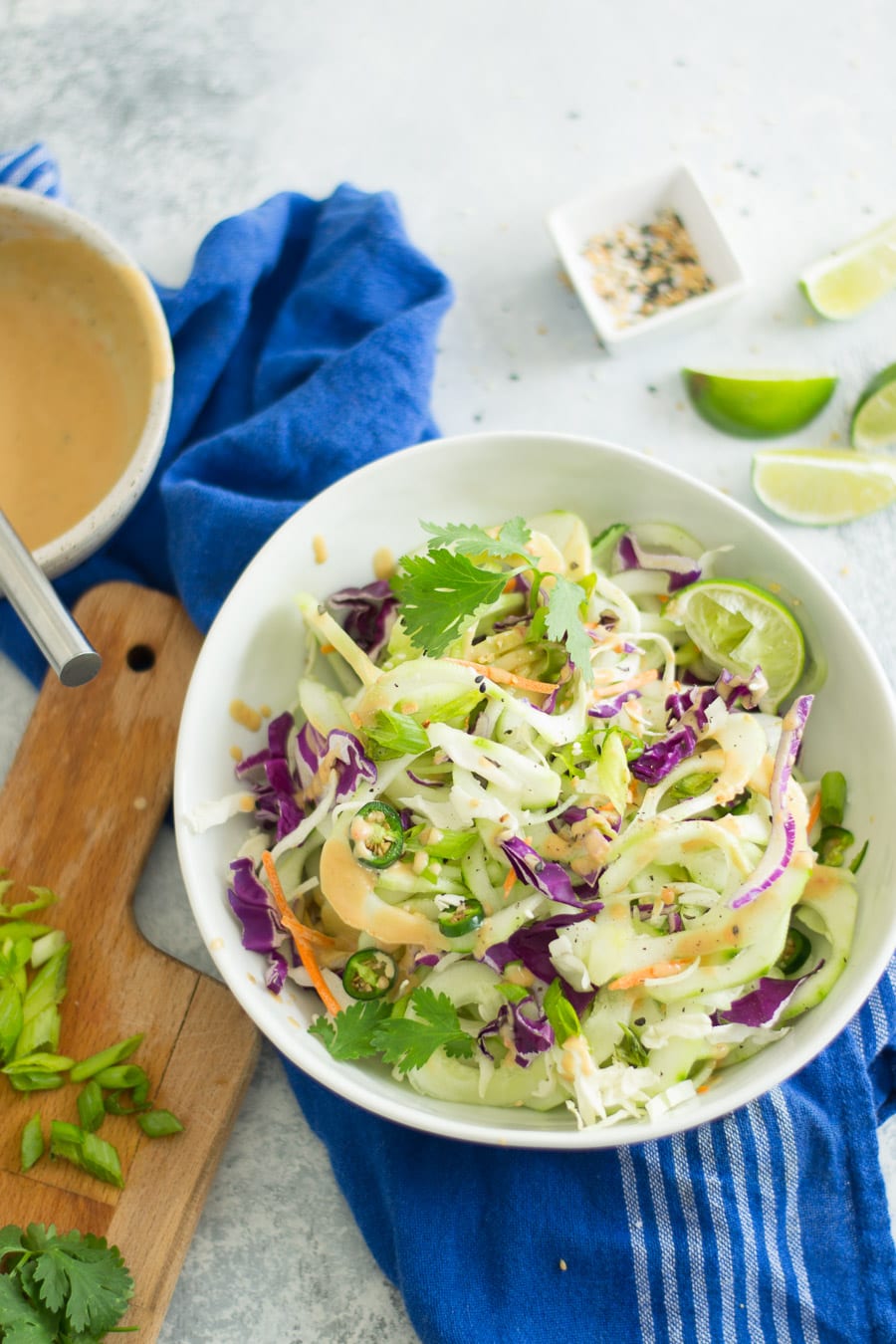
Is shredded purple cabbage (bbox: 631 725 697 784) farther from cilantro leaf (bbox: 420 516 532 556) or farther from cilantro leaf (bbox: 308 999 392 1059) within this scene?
cilantro leaf (bbox: 308 999 392 1059)

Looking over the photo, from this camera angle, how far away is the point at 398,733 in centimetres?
195

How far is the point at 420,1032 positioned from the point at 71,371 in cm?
187

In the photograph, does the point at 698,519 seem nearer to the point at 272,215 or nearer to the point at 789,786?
the point at 789,786

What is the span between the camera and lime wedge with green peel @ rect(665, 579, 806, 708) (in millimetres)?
2166

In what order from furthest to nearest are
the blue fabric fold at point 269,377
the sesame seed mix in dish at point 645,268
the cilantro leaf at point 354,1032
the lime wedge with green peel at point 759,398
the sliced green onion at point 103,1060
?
the sesame seed mix in dish at point 645,268 < the lime wedge with green peel at point 759,398 < the blue fabric fold at point 269,377 < the sliced green onion at point 103,1060 < the cilantro leaf at point 354,1032

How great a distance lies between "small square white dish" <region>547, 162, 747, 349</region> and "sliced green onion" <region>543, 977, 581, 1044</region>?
65.7 inches

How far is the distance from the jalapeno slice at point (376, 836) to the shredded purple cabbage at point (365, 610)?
442mm

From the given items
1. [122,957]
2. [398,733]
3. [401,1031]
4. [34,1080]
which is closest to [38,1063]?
[34,1080]

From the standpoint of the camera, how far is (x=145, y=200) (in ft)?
10.2

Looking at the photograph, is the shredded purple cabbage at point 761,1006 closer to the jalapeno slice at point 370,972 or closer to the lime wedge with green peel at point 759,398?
the jalapeno slice at point 370,972

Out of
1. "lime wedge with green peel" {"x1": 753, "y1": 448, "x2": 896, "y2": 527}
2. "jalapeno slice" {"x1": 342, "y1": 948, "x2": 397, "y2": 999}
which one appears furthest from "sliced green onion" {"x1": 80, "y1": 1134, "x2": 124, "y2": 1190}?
"lime wedge with green peel" {"x1": 753, "y1": 448, "x2": 896, "y2": 527}

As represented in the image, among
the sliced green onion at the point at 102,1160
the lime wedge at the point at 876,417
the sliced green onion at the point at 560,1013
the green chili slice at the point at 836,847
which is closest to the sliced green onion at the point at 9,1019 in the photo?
the sliced green onion at the point at 102,1160

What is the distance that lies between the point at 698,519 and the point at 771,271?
114cm

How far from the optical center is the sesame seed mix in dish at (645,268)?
2.89 m
